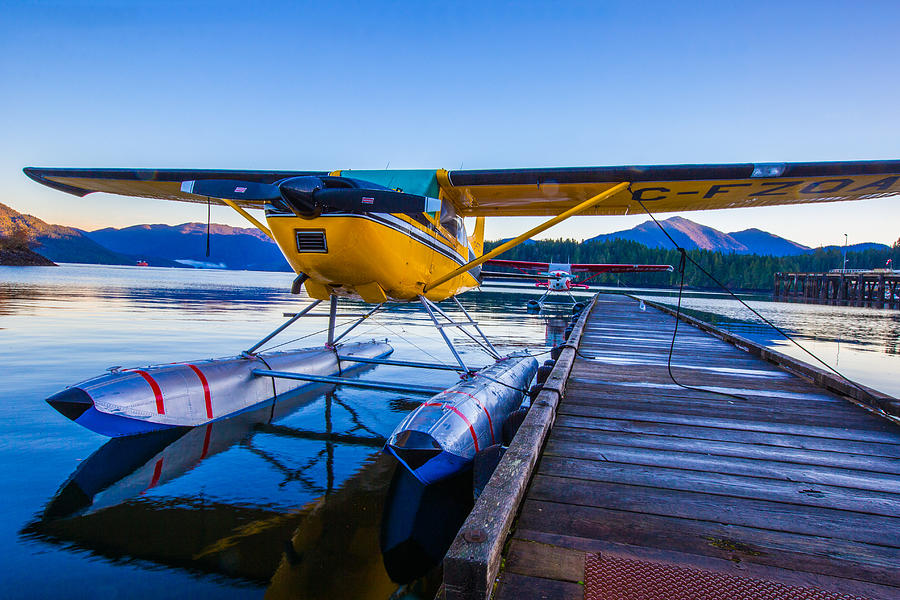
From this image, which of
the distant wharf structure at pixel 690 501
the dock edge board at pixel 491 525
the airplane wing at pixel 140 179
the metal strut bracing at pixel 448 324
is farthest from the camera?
the airplane wing at pixel 140 179

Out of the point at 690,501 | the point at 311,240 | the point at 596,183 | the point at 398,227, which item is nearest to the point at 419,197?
the point at 398,227

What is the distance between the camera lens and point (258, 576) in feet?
8.45

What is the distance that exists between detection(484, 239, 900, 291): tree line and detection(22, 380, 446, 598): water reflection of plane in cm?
8777

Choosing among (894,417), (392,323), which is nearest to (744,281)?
(392,323)

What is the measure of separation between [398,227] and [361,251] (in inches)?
23.0

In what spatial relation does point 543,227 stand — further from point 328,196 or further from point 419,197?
point 328,196

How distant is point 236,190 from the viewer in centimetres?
479

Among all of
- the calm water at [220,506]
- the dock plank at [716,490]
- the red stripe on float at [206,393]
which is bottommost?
the calm water at [220,506]

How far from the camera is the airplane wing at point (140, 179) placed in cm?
661

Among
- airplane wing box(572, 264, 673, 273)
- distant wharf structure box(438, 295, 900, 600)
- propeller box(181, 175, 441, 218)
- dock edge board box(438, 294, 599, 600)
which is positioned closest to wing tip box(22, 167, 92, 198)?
propeller box(181, 175, 441, 218)

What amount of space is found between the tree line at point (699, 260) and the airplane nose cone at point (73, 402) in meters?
87.9

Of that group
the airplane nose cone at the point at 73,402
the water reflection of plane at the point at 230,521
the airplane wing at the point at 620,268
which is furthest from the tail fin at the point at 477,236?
the airplane wing at the point at 620,268

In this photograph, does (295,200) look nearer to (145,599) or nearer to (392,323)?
(145,599)

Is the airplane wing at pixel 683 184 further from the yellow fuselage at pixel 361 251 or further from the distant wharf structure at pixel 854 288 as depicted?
the distant wharf structure at pixel 854 288
